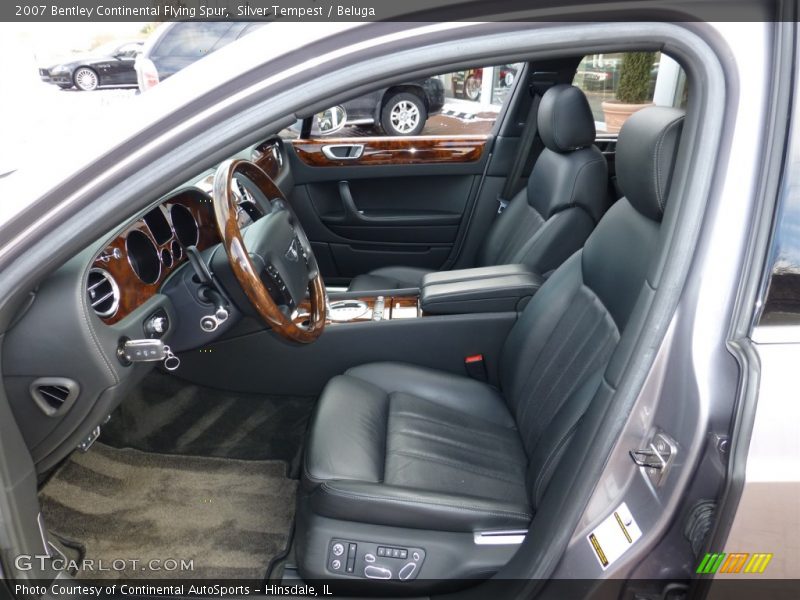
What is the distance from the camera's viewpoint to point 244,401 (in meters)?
2.30

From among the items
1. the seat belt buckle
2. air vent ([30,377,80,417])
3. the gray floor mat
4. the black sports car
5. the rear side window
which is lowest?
the gray floor mat

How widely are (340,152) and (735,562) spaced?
2.80 metres

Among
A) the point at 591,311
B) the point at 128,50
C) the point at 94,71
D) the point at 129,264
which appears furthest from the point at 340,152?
the point at 128,50

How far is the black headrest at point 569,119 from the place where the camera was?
225cm

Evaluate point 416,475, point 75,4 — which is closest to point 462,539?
point 416,475

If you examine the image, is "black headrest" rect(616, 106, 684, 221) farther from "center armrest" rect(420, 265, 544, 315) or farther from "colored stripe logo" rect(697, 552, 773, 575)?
"center armrest" rect(420, 265, 544, 315)

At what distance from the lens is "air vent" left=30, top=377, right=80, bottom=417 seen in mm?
1157

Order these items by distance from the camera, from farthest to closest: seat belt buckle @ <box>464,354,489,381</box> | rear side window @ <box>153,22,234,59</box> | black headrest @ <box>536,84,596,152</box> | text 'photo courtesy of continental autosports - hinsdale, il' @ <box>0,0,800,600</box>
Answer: rear side window @ <box>153,22,234,59</box>
black headrest @ <box>536,84,596,152</box>
seat belt buckle @ <box>464,354,489,381</box>
text 'photo courtesy of continental autosports - hinsdale, il' @ <box>0,0,800,600</box>

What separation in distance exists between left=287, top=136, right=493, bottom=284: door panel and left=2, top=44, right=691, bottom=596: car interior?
0.40 meters

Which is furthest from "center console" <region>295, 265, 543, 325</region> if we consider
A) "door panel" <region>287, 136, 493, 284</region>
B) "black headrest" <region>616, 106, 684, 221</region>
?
"door panel" <region>287, 136, 493, 284</region>

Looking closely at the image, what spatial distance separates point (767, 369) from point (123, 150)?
3.05ft

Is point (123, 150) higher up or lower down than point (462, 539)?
higher up

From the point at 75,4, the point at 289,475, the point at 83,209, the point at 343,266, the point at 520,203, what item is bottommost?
the point at 289,475

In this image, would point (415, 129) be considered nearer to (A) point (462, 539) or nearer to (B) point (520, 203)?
(B) point (520, 203)
